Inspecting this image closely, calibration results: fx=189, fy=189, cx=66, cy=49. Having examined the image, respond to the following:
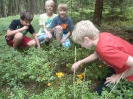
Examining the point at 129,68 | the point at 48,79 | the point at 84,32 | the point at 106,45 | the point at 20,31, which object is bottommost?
the point at 48,79

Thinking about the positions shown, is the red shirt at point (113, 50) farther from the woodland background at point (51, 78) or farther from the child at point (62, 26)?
the child at point (62, 26)

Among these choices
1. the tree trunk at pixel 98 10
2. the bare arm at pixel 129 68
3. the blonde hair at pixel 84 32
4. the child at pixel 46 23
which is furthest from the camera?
the tree trunk at pixel 98 10

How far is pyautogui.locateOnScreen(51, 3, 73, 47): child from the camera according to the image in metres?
4.65

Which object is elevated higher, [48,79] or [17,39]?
[17,39]

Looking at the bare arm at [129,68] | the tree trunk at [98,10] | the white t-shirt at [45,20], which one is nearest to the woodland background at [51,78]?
the bare arm at [129,68]

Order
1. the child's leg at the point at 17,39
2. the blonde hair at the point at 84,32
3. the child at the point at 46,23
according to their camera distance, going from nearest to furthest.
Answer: the blonde hair at the point at 84,32 < the child's leg at the point at 17,39 < the child at the point at 46,23

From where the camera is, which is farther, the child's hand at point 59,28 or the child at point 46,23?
the child at point 46,23

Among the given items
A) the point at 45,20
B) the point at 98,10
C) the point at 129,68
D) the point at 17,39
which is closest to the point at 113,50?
the point at 129,68

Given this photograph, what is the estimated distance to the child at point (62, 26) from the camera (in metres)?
4.65

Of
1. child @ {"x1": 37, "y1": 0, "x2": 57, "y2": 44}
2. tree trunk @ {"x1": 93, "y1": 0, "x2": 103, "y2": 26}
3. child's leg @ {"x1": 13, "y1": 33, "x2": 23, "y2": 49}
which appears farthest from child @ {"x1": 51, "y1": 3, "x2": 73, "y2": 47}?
tree trunk @ {"x1": 93, "y1": 0, "x2": 103, "y2": 26}

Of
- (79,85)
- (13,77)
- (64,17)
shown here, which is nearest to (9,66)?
(13,77)

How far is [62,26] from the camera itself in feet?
16.2

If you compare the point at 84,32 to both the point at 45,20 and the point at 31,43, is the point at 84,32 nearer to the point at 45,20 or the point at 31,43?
the point at 31,43

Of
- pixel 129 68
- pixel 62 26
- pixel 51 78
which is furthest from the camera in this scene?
pixel 62 26
